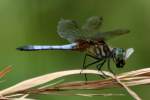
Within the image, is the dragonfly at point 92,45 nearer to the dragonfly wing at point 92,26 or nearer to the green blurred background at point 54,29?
the dragonfly wing at point 92,26

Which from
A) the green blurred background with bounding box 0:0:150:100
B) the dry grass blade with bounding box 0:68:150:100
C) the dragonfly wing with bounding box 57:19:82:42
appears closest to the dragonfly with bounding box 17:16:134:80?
the dragonfly wing with bounding box 57:19:82:42

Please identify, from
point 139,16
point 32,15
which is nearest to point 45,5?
point 32,15

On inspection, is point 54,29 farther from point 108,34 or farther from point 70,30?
point 108,34

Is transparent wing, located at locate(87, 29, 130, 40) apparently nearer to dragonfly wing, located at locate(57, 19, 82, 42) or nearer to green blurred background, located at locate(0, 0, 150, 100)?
dragonfly wing, located at locate(57, 19, 82, 42)

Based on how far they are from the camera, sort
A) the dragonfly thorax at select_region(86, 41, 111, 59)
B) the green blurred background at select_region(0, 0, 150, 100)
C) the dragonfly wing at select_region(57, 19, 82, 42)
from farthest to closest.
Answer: the green blurred background at select_region(0, 0, 150, 100), the dragonfly wing at select_region(57, 19, 82, 42), the dragonfly thorax at select_region(86, 41, 111, 59)

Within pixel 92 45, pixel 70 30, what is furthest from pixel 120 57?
pixel 70 30

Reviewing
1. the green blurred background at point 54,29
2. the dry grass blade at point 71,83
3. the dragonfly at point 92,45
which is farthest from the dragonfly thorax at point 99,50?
the green blurred background at point 54,29
